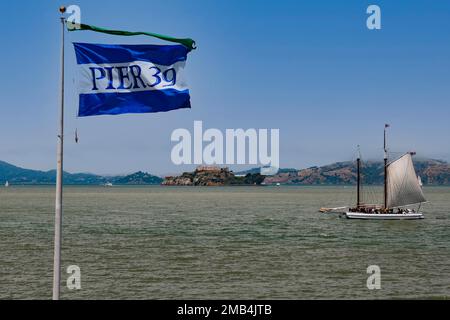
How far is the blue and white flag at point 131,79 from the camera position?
17344 mm

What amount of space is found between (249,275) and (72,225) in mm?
53673

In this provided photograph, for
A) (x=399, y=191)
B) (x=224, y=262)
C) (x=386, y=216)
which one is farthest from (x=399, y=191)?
(x=224, y=262)

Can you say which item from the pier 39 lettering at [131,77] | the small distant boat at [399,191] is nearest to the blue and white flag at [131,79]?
the pier 39 lettering at [131,77]

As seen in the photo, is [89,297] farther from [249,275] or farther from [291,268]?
[291,268]

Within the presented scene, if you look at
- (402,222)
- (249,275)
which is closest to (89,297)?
(249,275)

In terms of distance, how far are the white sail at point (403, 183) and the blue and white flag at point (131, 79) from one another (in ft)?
328

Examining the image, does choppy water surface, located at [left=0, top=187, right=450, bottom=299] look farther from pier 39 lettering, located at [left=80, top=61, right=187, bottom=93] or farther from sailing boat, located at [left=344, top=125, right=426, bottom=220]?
sailing boat, located at [left=344, top=125, right=426, bottom=220]

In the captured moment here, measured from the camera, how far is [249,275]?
136ft

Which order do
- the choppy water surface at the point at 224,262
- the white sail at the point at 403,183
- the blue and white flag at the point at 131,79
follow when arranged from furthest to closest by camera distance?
the white sail at the point at 403,183 < the choppy water surface at the point at 224,262 < the blue and white flag at the point at 131,79

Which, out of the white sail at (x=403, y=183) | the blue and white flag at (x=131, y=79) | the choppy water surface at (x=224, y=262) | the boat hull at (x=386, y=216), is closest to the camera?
the blue and white flag at (x=131, y=79)

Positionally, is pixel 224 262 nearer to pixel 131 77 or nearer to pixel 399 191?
pixel 131 77

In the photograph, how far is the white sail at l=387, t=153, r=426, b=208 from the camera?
112 m

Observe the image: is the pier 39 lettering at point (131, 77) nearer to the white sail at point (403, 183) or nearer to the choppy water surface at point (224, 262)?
the choppy water surface at point (224, 262)

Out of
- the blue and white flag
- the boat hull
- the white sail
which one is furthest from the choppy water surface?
the white sail
